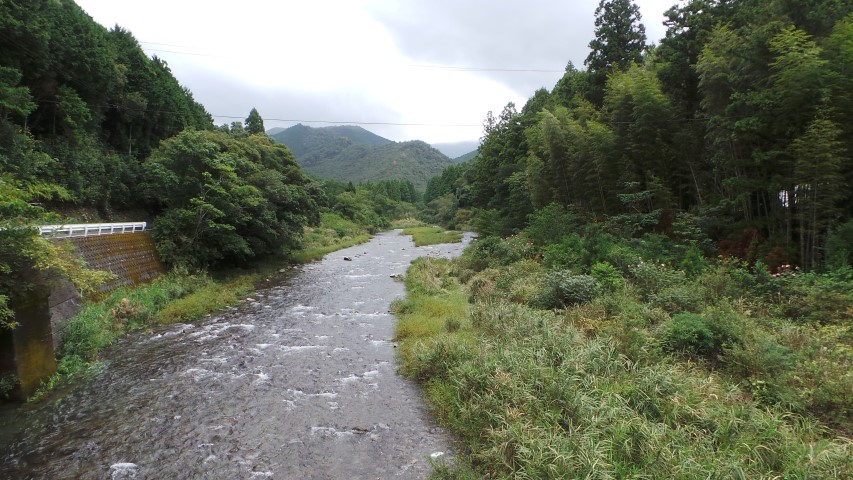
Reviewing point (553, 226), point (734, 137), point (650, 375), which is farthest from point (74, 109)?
point (734, 137)

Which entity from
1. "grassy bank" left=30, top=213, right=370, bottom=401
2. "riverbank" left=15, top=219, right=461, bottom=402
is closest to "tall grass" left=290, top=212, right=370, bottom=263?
"riverbank" left=15, top=219, right=461, bottom=402

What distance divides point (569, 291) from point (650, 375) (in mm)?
5012

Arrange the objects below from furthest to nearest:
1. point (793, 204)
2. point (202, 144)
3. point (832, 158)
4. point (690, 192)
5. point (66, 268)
→ point (202, 144), point (690, 192), point (793, 204), point (832, 158), point (66, 268)

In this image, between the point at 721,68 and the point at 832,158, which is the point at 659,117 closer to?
the point at 721,68

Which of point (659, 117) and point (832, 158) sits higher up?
point (659, 117)

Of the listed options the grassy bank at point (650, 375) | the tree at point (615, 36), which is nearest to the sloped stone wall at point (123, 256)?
the grassy bank at point (650, 375)

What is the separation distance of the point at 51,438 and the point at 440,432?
6.55 metres

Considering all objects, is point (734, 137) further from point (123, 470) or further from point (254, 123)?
point (254, 123)

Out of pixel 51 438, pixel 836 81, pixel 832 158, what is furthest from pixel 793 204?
pixel 51 438

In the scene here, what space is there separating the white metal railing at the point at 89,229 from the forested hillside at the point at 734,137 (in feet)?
64.7

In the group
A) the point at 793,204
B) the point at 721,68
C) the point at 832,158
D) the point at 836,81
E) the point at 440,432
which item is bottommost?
the point at 440,432

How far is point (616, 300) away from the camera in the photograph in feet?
34.0

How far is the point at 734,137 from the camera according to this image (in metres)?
12.1

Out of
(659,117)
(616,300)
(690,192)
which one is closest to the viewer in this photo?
(616,300)
